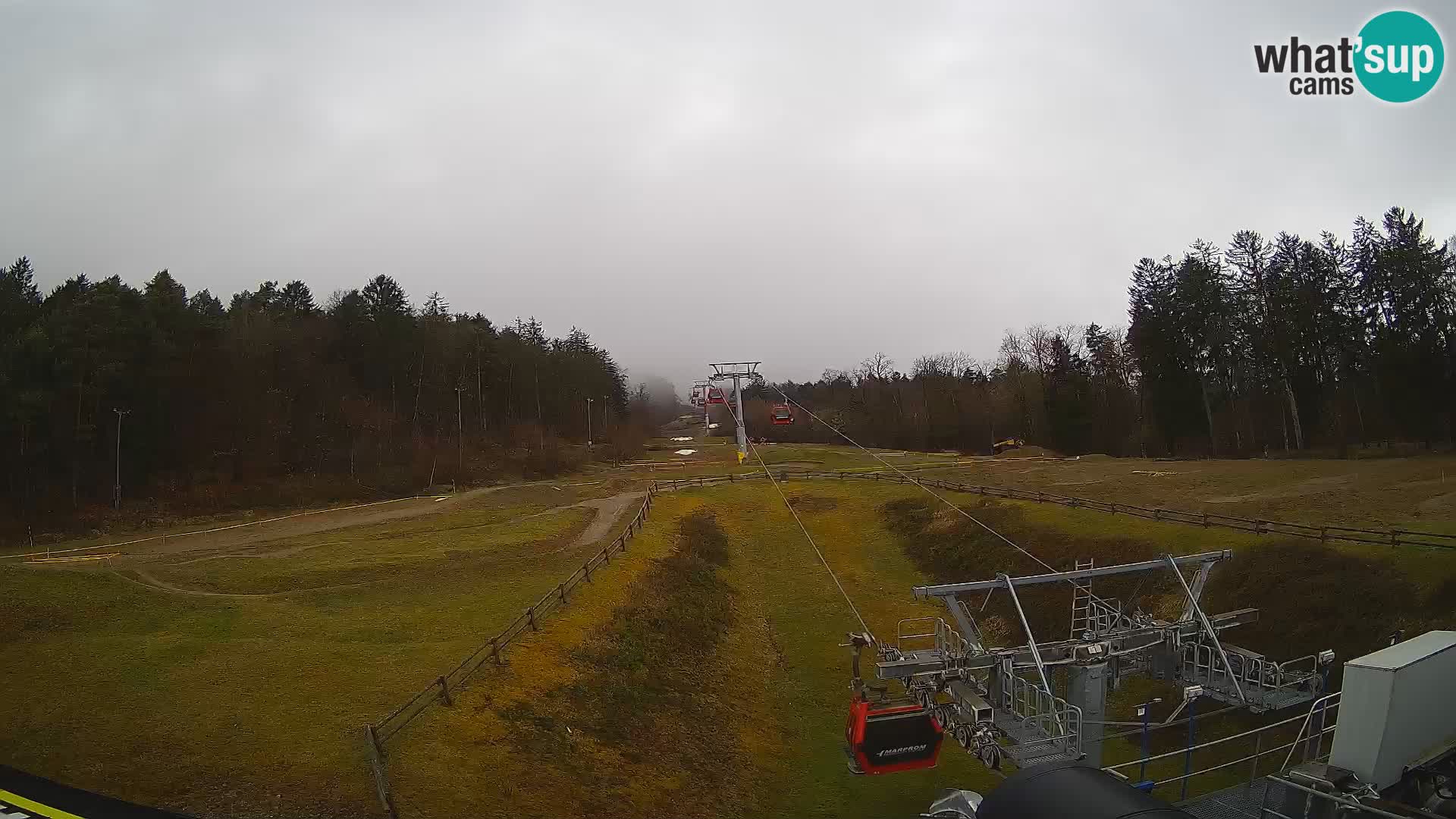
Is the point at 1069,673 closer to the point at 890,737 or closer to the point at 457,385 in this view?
the point at 890,737

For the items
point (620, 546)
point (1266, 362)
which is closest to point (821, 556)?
point (620, 546)

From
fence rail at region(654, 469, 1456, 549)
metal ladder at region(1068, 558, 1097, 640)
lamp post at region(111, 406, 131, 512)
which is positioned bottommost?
metal ladder at region(1068, 558, 1097, 640)

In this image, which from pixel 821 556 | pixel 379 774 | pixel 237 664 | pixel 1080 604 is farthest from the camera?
pixel 821 556

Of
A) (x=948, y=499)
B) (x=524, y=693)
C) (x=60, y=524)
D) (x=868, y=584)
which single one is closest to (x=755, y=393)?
(x=948, y=499)

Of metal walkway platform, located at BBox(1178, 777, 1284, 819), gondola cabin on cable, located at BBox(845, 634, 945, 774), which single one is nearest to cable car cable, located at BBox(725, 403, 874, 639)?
gondola cabin on cable, located at BBox(845, 634, 945, 774)

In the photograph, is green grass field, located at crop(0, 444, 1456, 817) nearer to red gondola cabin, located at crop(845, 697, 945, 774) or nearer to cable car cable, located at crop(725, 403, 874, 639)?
cable car cable, located at crop(725, 403, 874, 639)

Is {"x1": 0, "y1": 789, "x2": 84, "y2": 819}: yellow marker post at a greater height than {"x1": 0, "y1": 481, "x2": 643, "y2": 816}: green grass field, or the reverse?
{"x1": 0, "y1": 481, "x2": 643, "y2": 816}: green grass field

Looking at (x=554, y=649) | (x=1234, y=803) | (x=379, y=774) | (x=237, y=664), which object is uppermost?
(x=1234, y=803)
